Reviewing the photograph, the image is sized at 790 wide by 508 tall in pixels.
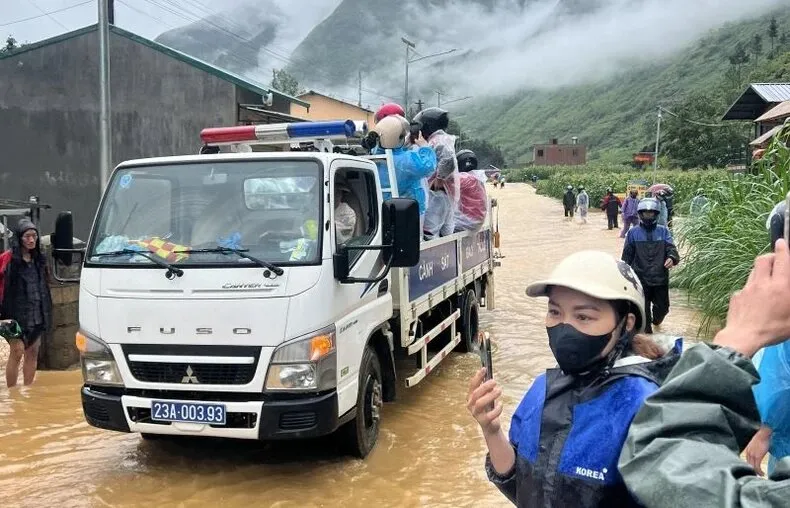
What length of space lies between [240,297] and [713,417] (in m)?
3.46

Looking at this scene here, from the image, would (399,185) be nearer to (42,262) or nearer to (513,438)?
(42,262)

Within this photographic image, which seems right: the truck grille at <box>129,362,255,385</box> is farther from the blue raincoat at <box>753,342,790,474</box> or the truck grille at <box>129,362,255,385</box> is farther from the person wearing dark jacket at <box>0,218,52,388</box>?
the person wearing dark jacket at <box>0,218,52,388</box>

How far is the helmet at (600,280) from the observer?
1.92 metres

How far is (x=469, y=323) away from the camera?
827 centimetres

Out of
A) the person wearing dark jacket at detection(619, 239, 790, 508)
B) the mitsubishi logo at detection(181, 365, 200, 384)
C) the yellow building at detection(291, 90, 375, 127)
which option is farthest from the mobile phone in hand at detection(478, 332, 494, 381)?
the yellow building at detection(291, 90, 375, 127)

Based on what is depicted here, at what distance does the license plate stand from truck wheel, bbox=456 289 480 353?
13.9 feet

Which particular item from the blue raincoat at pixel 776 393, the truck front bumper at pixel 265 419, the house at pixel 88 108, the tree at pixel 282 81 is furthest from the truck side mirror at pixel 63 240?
the tree at pixel 282 81

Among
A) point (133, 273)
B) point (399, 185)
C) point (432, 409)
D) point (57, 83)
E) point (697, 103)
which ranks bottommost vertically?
point (432, 409)

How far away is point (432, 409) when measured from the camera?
251 inches

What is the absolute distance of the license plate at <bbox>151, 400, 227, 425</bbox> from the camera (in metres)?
4.25

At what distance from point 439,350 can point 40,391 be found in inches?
157

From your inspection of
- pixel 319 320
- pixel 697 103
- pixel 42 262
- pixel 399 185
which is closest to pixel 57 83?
pixel 42 262

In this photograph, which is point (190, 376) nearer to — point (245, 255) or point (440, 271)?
point (245, 255)

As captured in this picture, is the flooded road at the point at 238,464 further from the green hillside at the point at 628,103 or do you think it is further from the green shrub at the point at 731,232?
the green hillside at the point at 628,103
